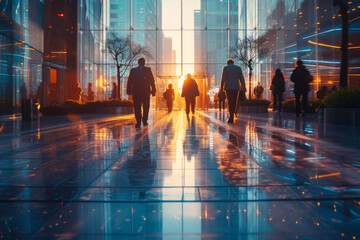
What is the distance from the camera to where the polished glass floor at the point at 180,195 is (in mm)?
2188

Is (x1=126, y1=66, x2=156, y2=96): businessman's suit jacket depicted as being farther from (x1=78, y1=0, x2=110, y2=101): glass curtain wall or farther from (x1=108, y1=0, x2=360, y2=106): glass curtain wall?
(x1=108, y1=0, x2=360, y2=106): glass curtain wall

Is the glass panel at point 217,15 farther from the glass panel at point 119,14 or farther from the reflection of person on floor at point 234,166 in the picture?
the reflection of person on floor at point 234,166

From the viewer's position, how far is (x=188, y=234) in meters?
2.12

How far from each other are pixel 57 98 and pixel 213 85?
15212 millimetres

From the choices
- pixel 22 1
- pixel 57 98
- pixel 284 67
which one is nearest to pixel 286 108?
pixel 284 67

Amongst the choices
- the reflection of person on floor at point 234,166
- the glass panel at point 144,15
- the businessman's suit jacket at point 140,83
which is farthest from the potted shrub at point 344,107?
the glass panel at point 144,15

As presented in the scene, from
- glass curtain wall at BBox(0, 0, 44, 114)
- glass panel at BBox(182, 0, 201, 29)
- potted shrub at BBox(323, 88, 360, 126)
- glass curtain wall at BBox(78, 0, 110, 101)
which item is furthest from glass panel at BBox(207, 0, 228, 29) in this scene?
potted shrub at BBox(323, 88, 360, 126)

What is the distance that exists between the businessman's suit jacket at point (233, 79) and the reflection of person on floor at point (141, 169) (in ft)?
22.0

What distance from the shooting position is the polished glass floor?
219 centimetres

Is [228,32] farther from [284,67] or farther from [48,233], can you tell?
[48,233]

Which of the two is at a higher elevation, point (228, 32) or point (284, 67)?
point (228, 32)

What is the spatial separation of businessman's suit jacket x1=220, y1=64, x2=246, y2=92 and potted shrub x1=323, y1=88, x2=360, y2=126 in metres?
2.79

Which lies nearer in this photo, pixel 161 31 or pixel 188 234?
pixel 188 234

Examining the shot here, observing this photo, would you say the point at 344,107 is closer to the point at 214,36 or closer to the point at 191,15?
the point at 214,36
